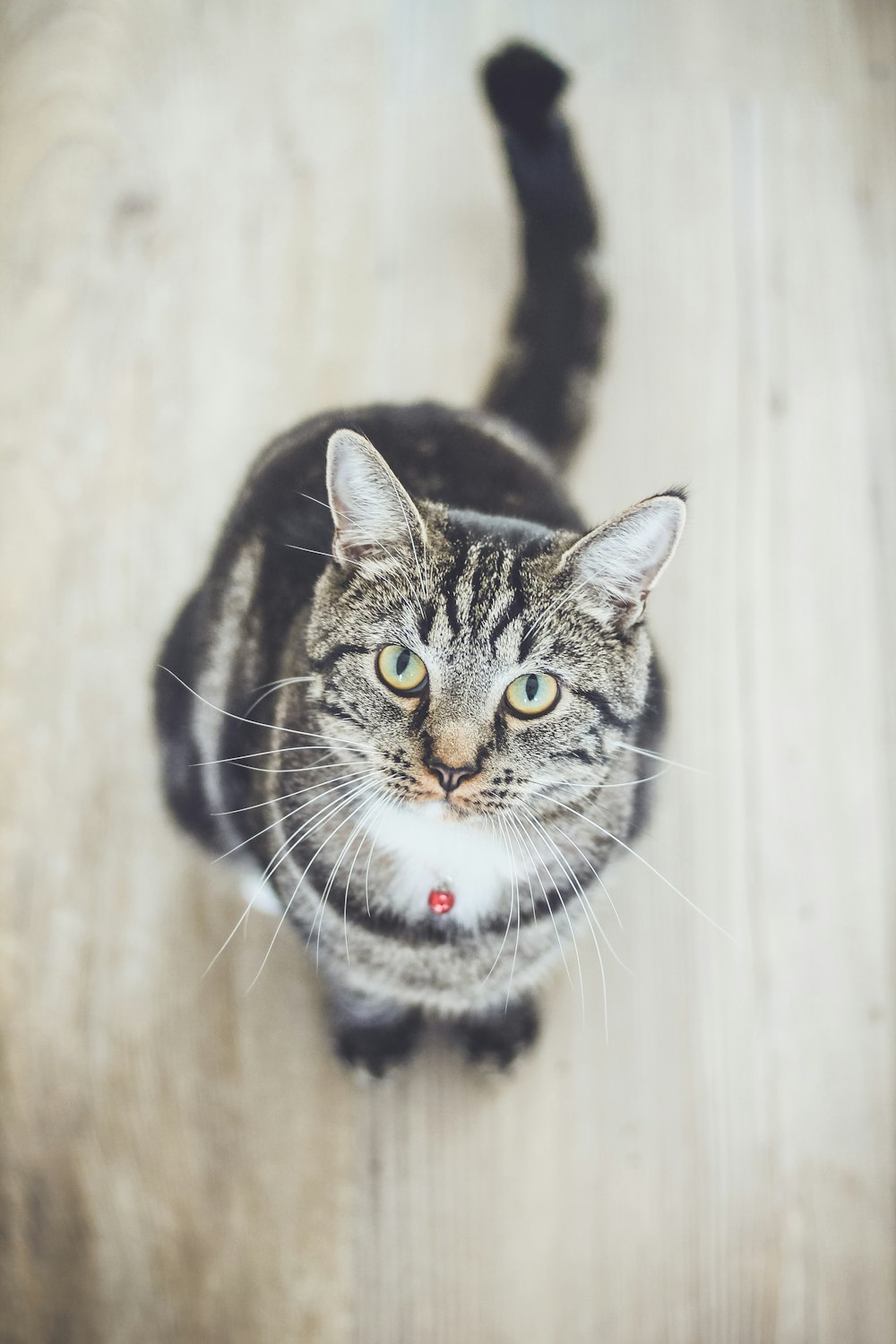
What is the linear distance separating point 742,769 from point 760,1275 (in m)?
0.55

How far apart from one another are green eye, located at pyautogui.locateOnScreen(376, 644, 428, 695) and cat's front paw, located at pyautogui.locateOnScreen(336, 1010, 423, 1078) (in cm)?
44

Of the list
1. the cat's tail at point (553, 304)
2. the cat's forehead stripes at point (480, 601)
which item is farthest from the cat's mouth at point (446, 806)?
the cat's tail at point (553, 304)

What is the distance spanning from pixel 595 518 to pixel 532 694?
0.48 meters

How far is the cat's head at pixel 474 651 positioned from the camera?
2.16ft

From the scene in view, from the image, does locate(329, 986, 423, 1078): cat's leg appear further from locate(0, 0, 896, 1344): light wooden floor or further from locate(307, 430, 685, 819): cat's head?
locate(307, 430, 685, 819): cat's head

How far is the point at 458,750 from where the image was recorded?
25.7 inches

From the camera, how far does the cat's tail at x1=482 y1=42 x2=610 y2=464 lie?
3.34ft

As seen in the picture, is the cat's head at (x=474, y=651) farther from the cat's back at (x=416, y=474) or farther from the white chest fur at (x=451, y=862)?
the cat's back at (x=416, y=474)

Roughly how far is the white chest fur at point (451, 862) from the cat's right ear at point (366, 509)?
20 centimetres

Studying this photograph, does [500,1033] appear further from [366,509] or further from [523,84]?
[523,84]

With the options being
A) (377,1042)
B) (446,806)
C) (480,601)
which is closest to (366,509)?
(480,601)

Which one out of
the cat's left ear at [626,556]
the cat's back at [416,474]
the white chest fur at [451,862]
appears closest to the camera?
the cat's left ear at [626,556]

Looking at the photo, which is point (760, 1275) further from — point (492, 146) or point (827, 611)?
point (492, 146)

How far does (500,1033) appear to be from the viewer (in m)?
0.96
